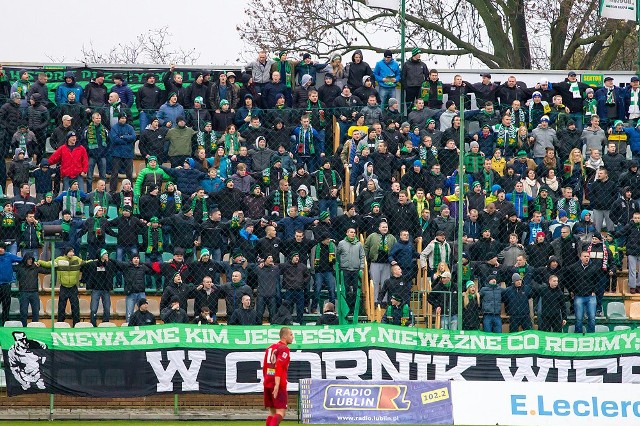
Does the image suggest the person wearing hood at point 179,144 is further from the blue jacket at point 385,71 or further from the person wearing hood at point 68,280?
the blue jacket at point 385,71

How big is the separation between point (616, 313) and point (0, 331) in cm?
1164

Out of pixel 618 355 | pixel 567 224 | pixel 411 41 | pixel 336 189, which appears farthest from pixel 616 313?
pixel 411 41

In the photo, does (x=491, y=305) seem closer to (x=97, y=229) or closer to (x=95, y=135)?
(x=97, y=229)

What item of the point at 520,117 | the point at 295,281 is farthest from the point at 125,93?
the point at 520,117

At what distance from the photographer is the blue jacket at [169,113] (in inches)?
1064

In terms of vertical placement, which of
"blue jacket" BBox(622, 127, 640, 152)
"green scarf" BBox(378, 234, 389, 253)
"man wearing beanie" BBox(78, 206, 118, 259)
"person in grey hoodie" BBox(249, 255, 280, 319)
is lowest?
"person in grey hoodie" BBox(249, 255, 280, 319)

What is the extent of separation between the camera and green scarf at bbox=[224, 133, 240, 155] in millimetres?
26531

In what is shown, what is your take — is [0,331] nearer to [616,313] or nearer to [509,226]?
[509,226]

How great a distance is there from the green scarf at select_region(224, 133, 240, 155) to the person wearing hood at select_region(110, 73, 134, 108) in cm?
276

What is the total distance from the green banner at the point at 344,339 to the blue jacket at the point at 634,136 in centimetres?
764

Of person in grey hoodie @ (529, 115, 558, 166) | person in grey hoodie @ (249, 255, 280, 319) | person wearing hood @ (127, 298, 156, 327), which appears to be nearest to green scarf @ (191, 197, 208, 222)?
person in grey hoodie @ (249, 255, 280, 319)

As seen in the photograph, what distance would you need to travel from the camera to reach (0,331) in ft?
65.5

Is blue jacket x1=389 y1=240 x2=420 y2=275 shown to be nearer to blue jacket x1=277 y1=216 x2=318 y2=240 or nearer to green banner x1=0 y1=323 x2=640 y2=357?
blue jacket x1=277 y1=216 x2=318 y2=240

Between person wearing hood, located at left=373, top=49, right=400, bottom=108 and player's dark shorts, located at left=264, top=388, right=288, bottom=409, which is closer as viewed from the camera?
player's dark shorts, located at left=264, top=388, right=288, bottom=409
